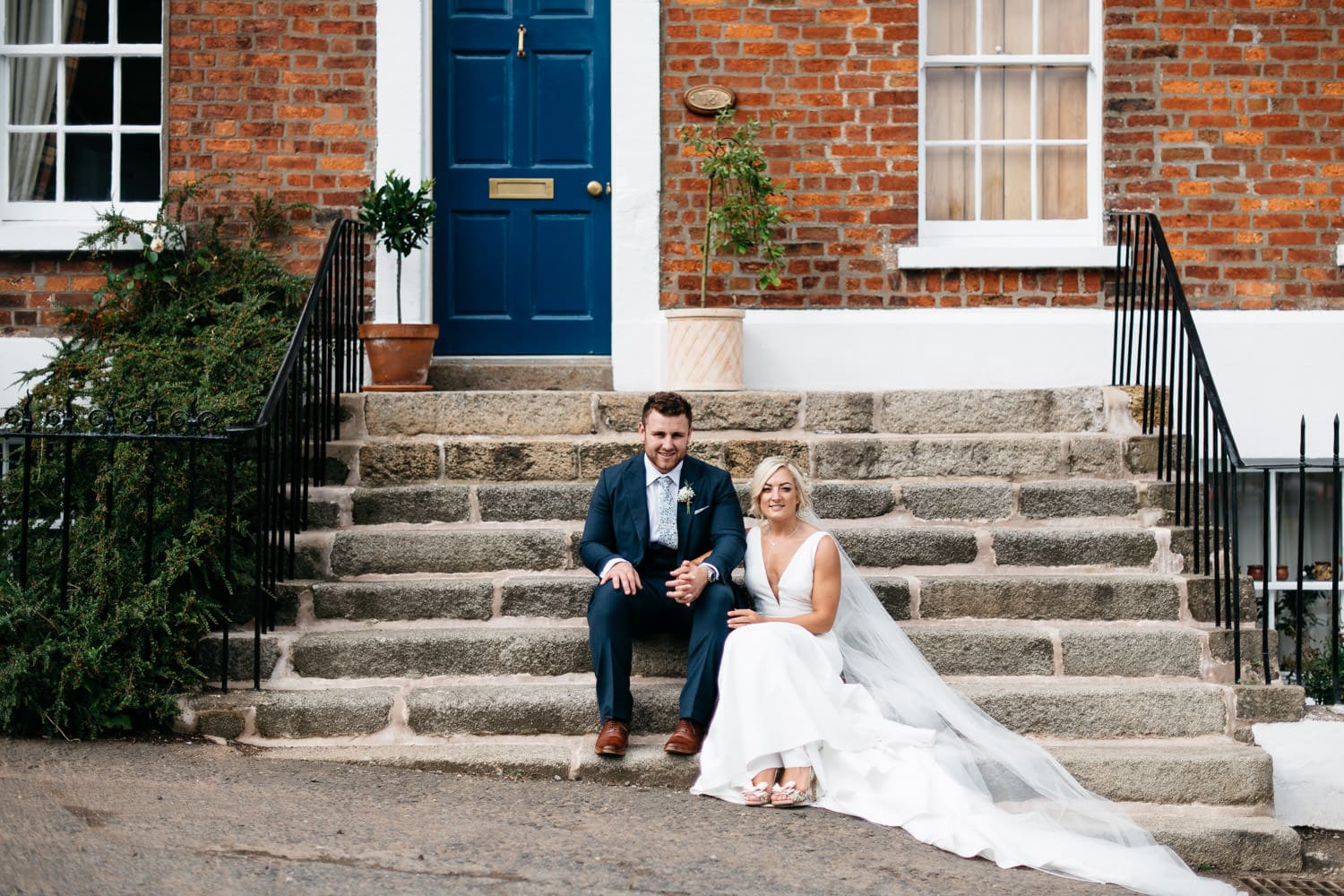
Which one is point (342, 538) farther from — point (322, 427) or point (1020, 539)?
point (1020, 539)

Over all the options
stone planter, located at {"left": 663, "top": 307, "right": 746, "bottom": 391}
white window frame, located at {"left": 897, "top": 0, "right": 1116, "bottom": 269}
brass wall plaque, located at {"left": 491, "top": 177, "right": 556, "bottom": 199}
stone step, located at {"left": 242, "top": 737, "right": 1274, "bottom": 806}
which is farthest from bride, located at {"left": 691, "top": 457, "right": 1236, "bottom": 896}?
brass wall plaque, located at {"left": 491, "top": 177, "right": 556, "bottom": 199}

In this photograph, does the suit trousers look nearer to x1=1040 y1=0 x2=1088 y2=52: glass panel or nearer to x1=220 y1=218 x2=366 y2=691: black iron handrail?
x1=220 y1=218 x2=366 y2=691: black iron handrail

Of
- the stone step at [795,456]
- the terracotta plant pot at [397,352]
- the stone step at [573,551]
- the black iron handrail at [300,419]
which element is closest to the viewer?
the black iron handrail at [300,419]

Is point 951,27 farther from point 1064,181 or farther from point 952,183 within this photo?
point 1064,181

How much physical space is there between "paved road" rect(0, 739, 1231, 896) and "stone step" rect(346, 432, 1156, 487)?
1782mm

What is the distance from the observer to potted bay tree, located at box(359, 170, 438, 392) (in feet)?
21.6

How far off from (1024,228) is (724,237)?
1.69 metres

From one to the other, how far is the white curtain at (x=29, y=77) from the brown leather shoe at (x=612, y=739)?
489 cm

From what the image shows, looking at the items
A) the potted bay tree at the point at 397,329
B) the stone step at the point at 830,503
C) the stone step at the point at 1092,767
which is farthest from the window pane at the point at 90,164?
the stone step at the point at 1092,767

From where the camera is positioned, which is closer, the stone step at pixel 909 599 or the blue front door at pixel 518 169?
the stone step at pixel 909 599

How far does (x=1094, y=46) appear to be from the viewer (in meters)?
7.22

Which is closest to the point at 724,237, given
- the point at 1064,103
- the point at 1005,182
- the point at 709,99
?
the point at 709,99

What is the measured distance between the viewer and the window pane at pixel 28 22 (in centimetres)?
735

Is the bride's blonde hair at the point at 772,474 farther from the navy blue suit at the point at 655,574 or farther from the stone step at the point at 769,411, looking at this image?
the stone step at the point at 769,411
